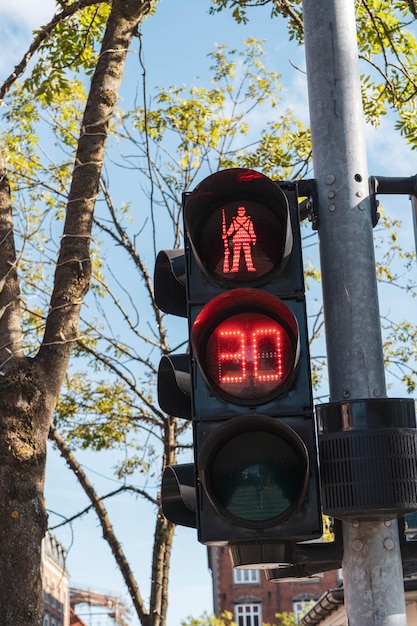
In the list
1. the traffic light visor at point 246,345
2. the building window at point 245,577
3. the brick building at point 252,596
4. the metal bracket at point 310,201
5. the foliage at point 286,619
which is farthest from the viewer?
the building window at point 245,577

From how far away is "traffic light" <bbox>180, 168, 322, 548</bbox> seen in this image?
308 centimetres

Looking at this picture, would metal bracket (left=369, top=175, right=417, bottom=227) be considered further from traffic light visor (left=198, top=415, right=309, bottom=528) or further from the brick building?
the brick building

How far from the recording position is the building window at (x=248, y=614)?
198 feet

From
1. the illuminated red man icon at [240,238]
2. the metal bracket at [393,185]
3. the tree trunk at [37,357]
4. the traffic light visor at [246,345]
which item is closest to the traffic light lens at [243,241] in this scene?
the illuminated red man icon at [240,238]

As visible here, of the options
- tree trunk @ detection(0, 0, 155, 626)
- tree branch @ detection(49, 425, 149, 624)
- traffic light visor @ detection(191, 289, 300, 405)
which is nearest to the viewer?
traffic light visor @ detection(191, 289, 300, 405)

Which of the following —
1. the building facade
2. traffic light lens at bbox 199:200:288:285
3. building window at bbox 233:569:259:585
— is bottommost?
traffic light lens at bbox 199:200:288:285

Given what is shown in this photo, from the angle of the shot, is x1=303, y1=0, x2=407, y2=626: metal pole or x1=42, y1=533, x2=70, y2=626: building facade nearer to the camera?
x1=303, y1=0, x2=407, y2=626: metal pole

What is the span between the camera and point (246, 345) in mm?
3250

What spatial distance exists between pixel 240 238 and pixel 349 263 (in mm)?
389

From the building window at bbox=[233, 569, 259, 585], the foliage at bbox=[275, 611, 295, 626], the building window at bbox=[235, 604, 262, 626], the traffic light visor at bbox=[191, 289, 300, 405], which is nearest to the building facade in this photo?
the building window at bbox=[233, 569, 259, 585]

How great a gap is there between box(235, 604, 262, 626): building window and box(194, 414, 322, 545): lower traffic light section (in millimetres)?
59497

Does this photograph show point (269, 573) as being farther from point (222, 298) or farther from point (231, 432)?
point (222, 298)

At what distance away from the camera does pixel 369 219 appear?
3484 millimetres

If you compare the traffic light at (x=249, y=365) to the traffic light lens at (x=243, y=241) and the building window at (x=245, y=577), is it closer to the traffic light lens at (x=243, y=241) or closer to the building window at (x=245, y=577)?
the traffic light lens at (x=243, y=241)
